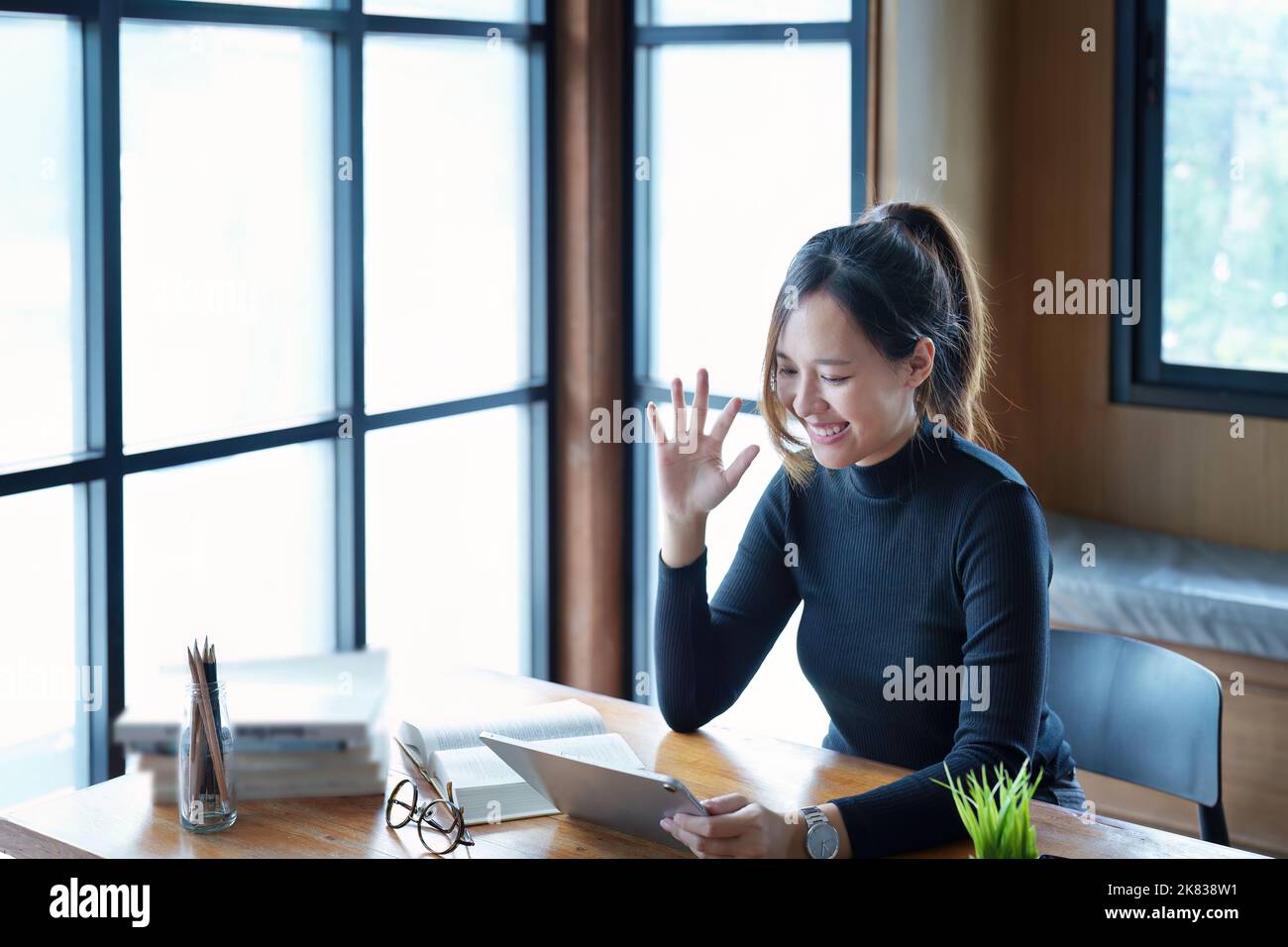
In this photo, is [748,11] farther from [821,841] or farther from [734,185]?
[821,841]

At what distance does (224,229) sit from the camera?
2.77 metres

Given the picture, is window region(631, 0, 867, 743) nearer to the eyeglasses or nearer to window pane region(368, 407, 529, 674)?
window pane region(368, 407, 529, 674)

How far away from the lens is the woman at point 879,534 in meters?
1.87

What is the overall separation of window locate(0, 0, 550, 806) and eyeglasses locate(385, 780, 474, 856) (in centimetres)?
107

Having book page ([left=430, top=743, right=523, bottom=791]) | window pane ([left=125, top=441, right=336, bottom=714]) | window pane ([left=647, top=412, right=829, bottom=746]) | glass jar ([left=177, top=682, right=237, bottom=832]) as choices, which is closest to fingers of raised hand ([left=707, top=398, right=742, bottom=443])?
book page ([left=430, top=743, right=523, bottom=791])

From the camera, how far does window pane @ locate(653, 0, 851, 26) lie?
10.8ft

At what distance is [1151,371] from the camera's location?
3.60 meters

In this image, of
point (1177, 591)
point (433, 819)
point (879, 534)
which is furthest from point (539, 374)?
point (433, 819)

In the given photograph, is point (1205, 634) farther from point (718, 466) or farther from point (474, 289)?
point (474, 289)

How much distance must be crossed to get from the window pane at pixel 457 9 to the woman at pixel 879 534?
142 centimetres

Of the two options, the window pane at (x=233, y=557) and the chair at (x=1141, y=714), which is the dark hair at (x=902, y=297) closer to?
the chair at (x=1141, y=714)

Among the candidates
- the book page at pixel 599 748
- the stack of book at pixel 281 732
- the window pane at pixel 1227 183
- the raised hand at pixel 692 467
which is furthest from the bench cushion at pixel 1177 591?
the stack of book at pixel 281 732
